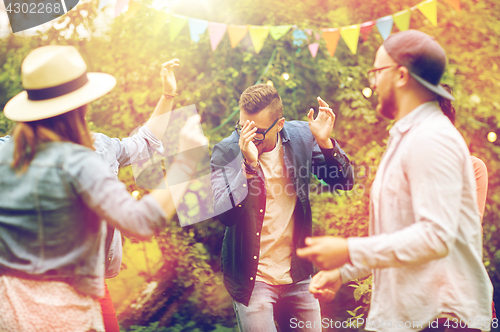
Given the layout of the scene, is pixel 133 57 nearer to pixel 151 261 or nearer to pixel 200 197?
pixel 200 197

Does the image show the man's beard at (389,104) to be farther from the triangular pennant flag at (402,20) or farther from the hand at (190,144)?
the triangular pennant flag at (402,20)

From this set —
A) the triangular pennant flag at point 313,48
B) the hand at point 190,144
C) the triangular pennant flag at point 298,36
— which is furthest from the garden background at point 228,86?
the hand at point 190,144

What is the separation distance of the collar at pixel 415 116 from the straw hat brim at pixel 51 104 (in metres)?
1.23

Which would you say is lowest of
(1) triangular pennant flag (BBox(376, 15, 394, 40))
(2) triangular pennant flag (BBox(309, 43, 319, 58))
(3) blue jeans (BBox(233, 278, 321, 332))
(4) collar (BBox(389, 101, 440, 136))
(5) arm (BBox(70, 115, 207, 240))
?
(3) blue jeans (BBox(233, 278, 321, 332))

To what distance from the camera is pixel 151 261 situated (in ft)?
14.9

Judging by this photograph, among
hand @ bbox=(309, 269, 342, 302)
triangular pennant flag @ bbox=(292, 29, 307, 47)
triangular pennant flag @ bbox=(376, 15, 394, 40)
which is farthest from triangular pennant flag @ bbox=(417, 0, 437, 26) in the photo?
hand @ bbox=(309, 269, 342, 302)

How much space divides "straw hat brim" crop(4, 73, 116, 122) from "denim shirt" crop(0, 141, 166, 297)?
117 mm

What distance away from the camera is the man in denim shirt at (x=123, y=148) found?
2.28m

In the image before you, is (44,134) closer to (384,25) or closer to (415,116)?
(415,116)

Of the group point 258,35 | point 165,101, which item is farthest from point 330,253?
point 258,35

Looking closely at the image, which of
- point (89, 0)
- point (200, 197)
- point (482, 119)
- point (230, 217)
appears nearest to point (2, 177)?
point (230, 217)

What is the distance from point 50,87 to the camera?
1.54 meters

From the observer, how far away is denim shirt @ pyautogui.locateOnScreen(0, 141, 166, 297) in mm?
1418

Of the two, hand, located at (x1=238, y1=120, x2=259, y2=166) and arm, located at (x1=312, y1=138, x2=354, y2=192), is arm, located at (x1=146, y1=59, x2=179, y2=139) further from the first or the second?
arm, located at (x1=312, y1=138, x2=354, y2=192)
